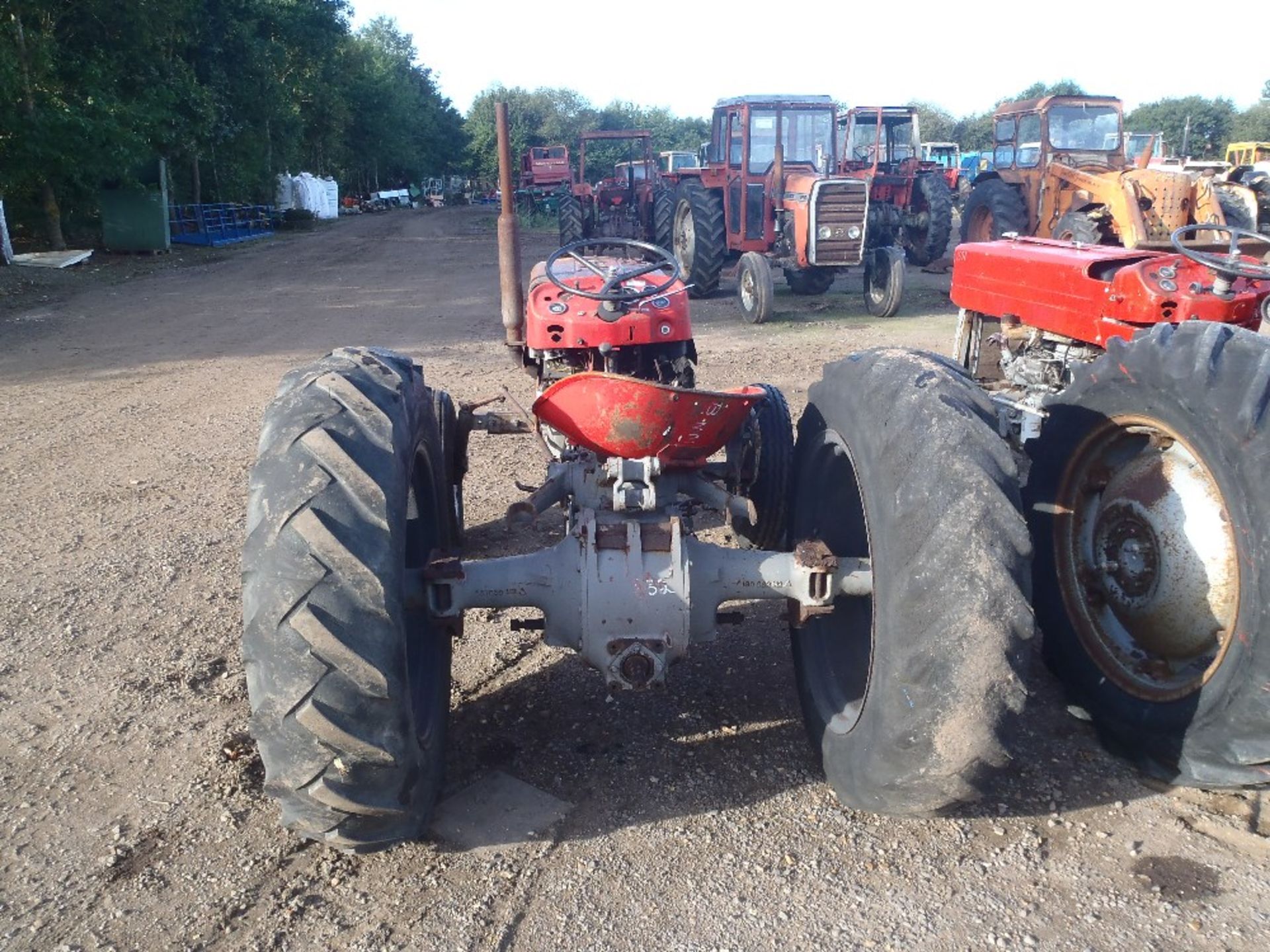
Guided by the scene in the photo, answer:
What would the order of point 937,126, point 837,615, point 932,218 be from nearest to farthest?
1. point 837,615
2. point 932,218
3. point 937,126

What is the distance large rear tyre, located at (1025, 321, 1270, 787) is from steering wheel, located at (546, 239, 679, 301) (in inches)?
62.1

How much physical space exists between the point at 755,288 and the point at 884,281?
1873 mm

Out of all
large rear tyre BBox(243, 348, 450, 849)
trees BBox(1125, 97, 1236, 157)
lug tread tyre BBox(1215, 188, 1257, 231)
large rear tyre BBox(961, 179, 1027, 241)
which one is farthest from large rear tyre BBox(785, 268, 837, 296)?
trees BBox(1125, 97, 1236, 157)

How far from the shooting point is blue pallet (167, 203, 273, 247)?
25109 mm

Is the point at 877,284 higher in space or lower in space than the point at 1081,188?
lower

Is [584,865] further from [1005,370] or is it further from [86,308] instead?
[86,308]

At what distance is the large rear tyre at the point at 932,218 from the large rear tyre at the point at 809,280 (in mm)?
2783

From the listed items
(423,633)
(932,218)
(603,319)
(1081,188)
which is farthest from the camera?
(932,218)

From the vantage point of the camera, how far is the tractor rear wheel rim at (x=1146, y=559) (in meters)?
2.76

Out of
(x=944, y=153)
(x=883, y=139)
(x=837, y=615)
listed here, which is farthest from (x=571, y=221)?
(x=944, y=153)

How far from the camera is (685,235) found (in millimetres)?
13758

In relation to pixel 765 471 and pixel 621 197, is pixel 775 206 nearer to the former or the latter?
pixel 621 197

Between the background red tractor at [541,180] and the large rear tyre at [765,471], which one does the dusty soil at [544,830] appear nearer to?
the large rear tyre at [765,471]

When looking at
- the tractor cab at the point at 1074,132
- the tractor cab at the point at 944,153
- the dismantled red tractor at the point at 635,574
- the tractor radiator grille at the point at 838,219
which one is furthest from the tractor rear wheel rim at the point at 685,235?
the tractor cab at the point at 944,153
